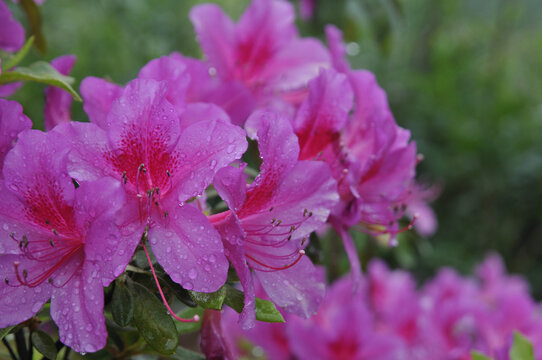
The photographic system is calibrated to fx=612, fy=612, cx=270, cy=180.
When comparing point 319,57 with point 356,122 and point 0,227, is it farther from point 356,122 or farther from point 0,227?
point 0,227

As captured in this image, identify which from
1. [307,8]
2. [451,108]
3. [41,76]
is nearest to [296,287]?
[41,76]

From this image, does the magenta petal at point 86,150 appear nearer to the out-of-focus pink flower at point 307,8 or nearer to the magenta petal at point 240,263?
the magenta petal at point 240,263

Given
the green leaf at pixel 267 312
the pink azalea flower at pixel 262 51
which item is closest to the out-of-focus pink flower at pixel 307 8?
the pink azalea flower at pixel 262 51

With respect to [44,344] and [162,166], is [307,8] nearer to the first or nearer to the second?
[162,166]

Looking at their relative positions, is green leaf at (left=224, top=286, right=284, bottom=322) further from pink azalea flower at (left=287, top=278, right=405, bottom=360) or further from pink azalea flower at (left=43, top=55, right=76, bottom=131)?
pink azalea flower at (left=287, top=278, right=405, bottom=360)

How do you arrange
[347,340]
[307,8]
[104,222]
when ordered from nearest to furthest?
[104,222], [347,340], [307,8]

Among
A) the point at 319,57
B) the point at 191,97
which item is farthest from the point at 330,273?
the point at 191,97
